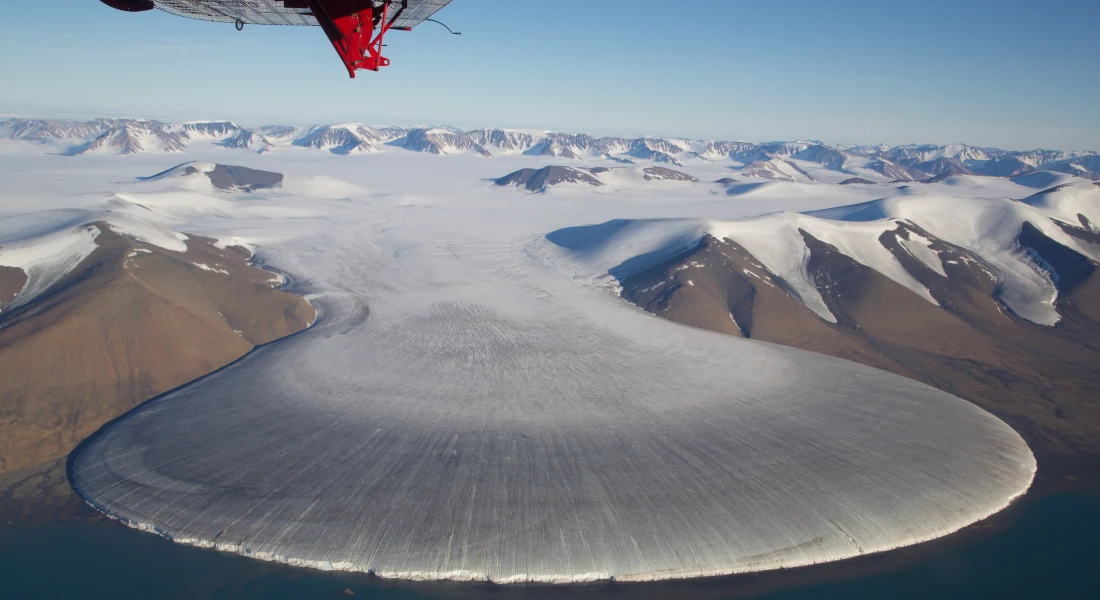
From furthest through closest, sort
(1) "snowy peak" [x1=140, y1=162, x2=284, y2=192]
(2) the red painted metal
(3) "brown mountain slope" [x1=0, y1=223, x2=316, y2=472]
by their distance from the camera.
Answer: (1) "snowy peak" [x1=140, y1=162, x2=284, y2=192]
(3) "brown mountain slope" [x1=0, y1=223, x2=316, y2=472]
(2) the red painted metal

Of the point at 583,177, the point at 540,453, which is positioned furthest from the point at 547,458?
the point at 583,177

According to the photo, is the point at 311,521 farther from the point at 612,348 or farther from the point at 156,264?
the point at 156,264

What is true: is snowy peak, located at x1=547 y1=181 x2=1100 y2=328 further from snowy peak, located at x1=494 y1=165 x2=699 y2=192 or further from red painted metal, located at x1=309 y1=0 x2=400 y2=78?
snowy peak, located at x1=494 y1=165 x2=699 y2=192

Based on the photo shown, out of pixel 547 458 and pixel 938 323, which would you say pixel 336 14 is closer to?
pixel 547 458

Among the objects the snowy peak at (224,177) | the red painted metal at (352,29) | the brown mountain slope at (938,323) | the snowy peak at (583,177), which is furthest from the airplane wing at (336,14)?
the snowy peak at (583,177)

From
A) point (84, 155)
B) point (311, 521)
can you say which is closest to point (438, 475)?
point (311, 521)

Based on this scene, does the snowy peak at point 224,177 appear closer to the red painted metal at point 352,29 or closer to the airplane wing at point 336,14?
the airplane wing at point 336,14

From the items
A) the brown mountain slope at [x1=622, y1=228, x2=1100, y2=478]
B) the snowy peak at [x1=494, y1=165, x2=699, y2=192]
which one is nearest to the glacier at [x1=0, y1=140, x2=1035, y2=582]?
the brown mountain slope at [x1=622, y1=228, x2=1100, y2=478]

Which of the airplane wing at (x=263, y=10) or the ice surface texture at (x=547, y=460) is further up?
the airplane wing at (x=263, y=10)
